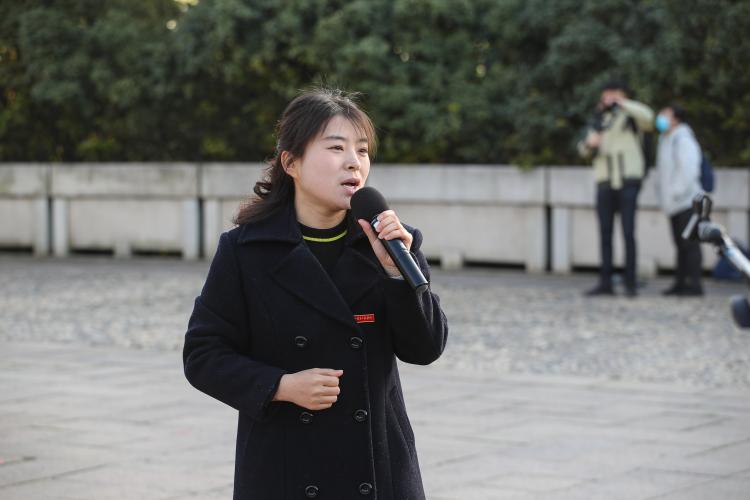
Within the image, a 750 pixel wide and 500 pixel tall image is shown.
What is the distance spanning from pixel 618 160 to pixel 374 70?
14.1 ft

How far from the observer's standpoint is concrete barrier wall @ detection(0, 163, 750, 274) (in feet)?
49.0

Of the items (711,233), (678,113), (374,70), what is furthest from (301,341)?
(374,70)

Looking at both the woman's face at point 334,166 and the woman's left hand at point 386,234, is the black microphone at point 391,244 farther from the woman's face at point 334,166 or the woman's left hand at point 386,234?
the woman's face at point 334,166

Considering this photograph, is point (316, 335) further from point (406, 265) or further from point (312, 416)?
point (406, 265)

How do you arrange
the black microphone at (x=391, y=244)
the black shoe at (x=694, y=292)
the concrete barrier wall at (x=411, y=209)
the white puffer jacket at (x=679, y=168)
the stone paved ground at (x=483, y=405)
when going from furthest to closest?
the concrete barrier wall at (x=411, y=209), the black shoe at (x=694, y=292), the white puffer jacket at (x=679, y=168), the stone paved ground at (x=483, y=405), the black microphone at (x=391, y=244)

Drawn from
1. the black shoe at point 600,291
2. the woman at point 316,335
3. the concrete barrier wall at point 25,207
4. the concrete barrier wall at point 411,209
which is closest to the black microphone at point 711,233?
the woman at point 316,335

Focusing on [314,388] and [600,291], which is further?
[600,291]

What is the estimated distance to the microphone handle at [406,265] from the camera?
2875 mm

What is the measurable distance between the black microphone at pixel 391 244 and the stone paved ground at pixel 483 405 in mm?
2624

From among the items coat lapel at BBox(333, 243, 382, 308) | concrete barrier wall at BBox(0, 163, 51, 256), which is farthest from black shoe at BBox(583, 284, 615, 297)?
coat lapel at BBox(333, 243, 382, 308)

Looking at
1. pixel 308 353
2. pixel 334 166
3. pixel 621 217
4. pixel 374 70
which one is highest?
pixel 374 70

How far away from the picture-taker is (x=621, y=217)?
42.0 ft

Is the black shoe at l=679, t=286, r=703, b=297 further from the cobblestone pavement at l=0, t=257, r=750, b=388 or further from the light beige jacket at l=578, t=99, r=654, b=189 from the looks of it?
the light beige jacket at l=578, t=99, r=654, b=189

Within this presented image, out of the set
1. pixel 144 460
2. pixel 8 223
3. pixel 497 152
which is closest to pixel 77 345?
pixel 144 460
